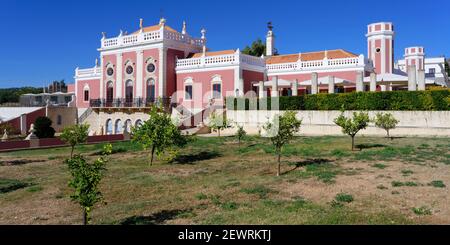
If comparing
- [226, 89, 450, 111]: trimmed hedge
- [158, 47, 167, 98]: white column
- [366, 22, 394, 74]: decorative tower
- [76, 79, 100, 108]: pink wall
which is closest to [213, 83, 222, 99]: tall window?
[158, 47, 167, 98]: white column

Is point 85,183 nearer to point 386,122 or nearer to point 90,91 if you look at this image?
point 386,122

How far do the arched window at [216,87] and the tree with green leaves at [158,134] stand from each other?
1706 centimetres

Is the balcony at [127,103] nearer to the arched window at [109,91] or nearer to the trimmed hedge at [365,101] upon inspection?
the arched window at [109,91]

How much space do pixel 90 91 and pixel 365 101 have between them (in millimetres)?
30291

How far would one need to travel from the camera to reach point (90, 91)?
142 feet

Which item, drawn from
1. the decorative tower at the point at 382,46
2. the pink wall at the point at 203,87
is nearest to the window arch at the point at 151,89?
the pink wall at the point at 203,87

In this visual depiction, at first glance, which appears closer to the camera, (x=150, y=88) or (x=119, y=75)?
(x=150, y=88)

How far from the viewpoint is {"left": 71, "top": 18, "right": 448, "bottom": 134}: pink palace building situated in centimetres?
3141

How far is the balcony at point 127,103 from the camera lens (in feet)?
117

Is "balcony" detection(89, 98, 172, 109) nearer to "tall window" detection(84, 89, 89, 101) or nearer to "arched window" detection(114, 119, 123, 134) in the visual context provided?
"arched window" detection(114, 119, 123, 134)

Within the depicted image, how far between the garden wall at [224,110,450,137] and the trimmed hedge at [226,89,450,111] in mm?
345

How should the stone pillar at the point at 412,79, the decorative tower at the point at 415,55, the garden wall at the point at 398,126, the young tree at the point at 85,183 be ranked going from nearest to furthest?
the young tree at the point at 85,183 → the garden wall at the point at 398,126 → the stone pillar at the point at 412,79 → the decorative tower at the point at 415,55

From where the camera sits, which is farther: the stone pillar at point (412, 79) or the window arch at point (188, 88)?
the window arch at point (188, 88)

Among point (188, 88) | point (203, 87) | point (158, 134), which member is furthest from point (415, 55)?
point (158, 134)
